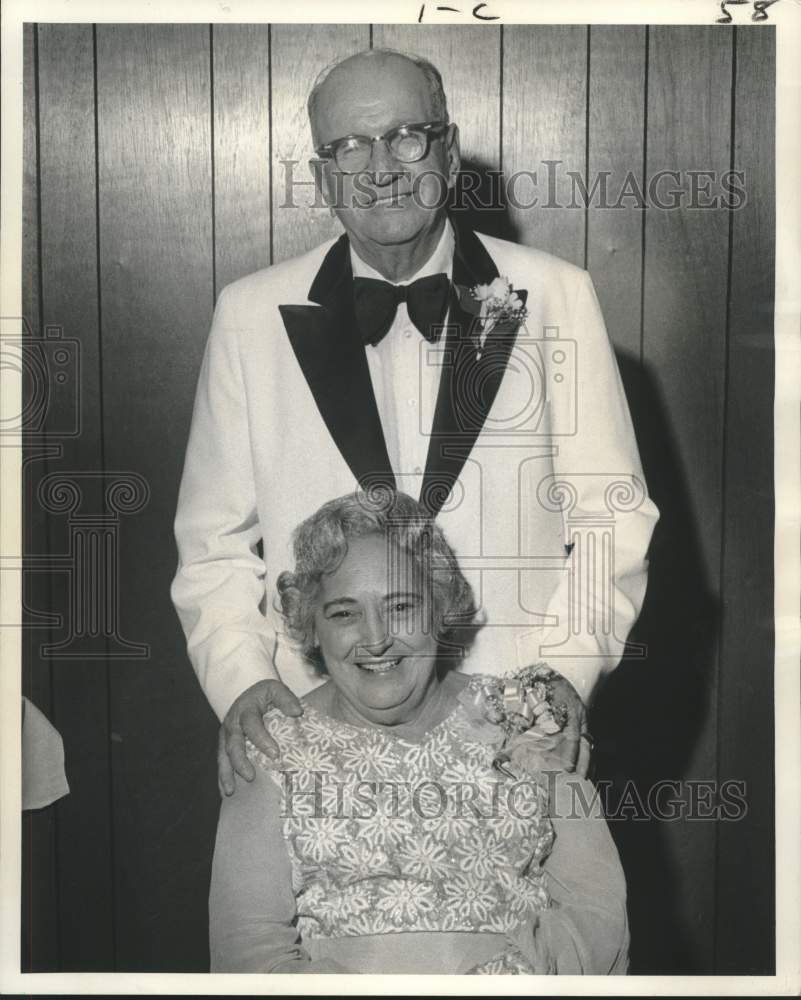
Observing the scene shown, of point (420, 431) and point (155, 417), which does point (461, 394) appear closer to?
point (420, 431)

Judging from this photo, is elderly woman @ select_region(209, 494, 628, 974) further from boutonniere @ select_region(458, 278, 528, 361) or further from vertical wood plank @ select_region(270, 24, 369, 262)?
vertical wood plank @ select_region(270, 24, 369, 262)

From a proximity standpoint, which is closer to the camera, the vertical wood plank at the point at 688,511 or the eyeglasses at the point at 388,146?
the eyeglasses at the point at 388,146

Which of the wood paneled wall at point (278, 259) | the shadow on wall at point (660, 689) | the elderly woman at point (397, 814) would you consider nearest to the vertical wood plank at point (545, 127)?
the wood paneled wall at point (278, 259)

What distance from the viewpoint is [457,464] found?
1.68m

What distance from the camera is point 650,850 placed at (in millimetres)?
1763

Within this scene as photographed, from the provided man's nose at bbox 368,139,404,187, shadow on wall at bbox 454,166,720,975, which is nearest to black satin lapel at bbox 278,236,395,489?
man's nose at bbox 368,139,404,187

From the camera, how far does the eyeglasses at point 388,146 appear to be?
1.64 m

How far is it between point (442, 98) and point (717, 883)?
3.91 ft

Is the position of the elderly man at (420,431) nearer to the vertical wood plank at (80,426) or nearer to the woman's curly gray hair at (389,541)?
the woman's curly gray hair at (389,541)

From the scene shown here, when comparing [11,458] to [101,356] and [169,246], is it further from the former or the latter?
[169,246]

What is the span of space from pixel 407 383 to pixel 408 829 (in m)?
0.61

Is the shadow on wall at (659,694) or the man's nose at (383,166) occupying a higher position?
the man's nose at (383,166)

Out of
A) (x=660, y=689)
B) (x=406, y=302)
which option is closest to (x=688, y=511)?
(x=660, y=689)

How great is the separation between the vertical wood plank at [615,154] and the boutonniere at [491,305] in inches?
5.1
